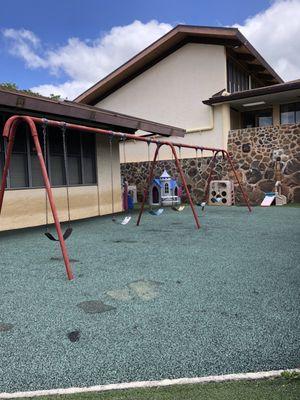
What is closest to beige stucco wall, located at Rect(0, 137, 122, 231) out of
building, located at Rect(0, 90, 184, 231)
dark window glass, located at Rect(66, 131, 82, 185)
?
building, located at Rect(0, 90, 184, 231)

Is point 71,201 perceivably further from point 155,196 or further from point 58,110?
point 155,196

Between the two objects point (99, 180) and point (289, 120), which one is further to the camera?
point (289, 120)

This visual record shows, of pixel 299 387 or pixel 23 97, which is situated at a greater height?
pixel 23 97

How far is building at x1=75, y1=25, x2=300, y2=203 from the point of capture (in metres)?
13.4

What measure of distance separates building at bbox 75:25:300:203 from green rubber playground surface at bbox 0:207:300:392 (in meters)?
7.54

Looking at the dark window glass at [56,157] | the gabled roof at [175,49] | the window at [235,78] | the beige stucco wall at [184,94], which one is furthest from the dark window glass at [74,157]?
the window at [235,78]

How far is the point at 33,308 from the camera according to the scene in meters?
3.52

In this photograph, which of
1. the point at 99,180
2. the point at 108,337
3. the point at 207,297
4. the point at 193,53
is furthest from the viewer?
the point at 193,53

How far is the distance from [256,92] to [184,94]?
365cm

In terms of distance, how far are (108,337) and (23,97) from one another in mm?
5496

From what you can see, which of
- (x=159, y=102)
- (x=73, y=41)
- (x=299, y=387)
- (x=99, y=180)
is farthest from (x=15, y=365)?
(x=73, y=41)

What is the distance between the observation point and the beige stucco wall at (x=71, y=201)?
8.55 m

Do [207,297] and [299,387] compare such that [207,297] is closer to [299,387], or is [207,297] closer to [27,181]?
[299,387]

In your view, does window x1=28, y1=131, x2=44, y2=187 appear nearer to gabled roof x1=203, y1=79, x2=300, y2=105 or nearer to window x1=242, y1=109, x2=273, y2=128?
gabled roof x1=203, y1=79, x2=300, y2=105
